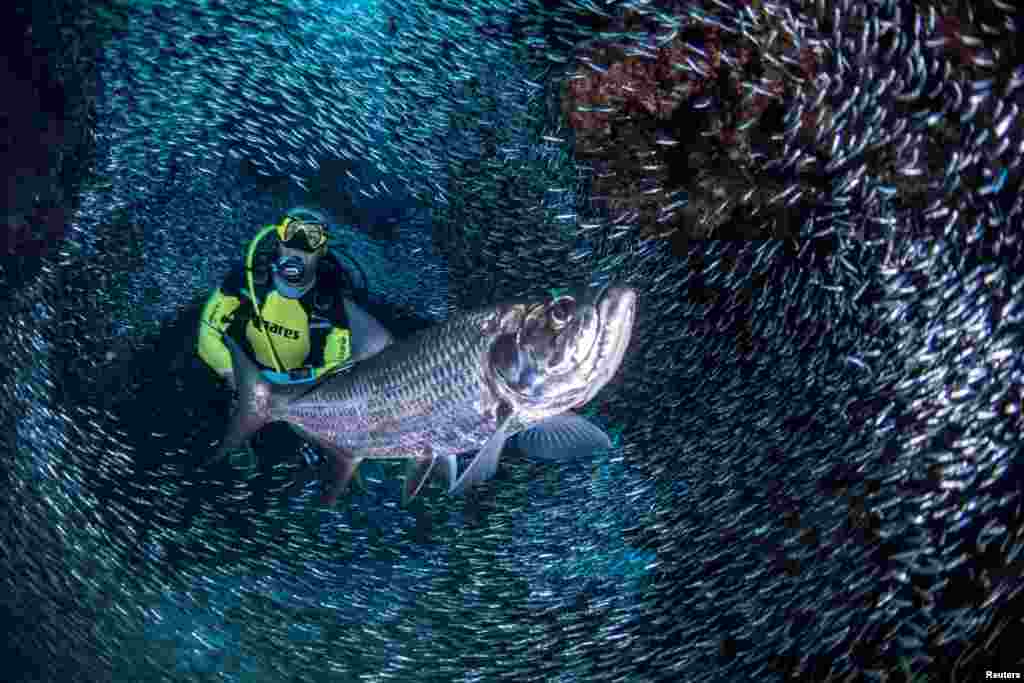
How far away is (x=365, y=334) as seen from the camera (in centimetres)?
376

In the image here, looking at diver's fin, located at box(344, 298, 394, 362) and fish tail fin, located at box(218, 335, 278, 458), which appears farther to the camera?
fish tail fin, located at box(218, 335, 278, 458)

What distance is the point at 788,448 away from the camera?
4508 millimetres

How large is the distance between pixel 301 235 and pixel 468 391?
220 cm

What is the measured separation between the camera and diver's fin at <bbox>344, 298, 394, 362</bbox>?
148 inches

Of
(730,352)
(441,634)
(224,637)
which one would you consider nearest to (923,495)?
(730,352)

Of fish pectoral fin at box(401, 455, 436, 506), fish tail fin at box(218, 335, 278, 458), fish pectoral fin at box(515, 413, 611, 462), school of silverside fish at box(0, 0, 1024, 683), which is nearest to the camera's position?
fish pectoral fin at box(515, 413, 611, 462)

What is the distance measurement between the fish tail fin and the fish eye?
85.0 inches

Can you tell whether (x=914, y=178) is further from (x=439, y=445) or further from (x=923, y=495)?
(x=439, y=445)

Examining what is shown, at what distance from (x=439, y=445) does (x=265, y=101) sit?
609 cm

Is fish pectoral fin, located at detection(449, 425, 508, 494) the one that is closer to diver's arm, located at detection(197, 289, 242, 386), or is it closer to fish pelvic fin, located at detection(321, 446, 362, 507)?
fish pelvic fin, located at detection(321, 446, 362, 507)

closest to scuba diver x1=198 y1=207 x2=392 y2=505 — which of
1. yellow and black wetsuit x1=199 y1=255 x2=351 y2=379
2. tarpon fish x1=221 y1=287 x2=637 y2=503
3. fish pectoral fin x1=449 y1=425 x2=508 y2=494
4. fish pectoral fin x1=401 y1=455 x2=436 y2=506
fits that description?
yellow and black wetsuit x1=199 y1=255 x2=351 y2=379

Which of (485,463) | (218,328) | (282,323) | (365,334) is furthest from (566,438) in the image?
(218,328)

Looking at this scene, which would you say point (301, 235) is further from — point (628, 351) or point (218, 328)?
point (628, 351)

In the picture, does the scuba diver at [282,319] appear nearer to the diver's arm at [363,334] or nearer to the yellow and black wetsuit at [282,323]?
the yellow and black wetsuit at [282,323]
